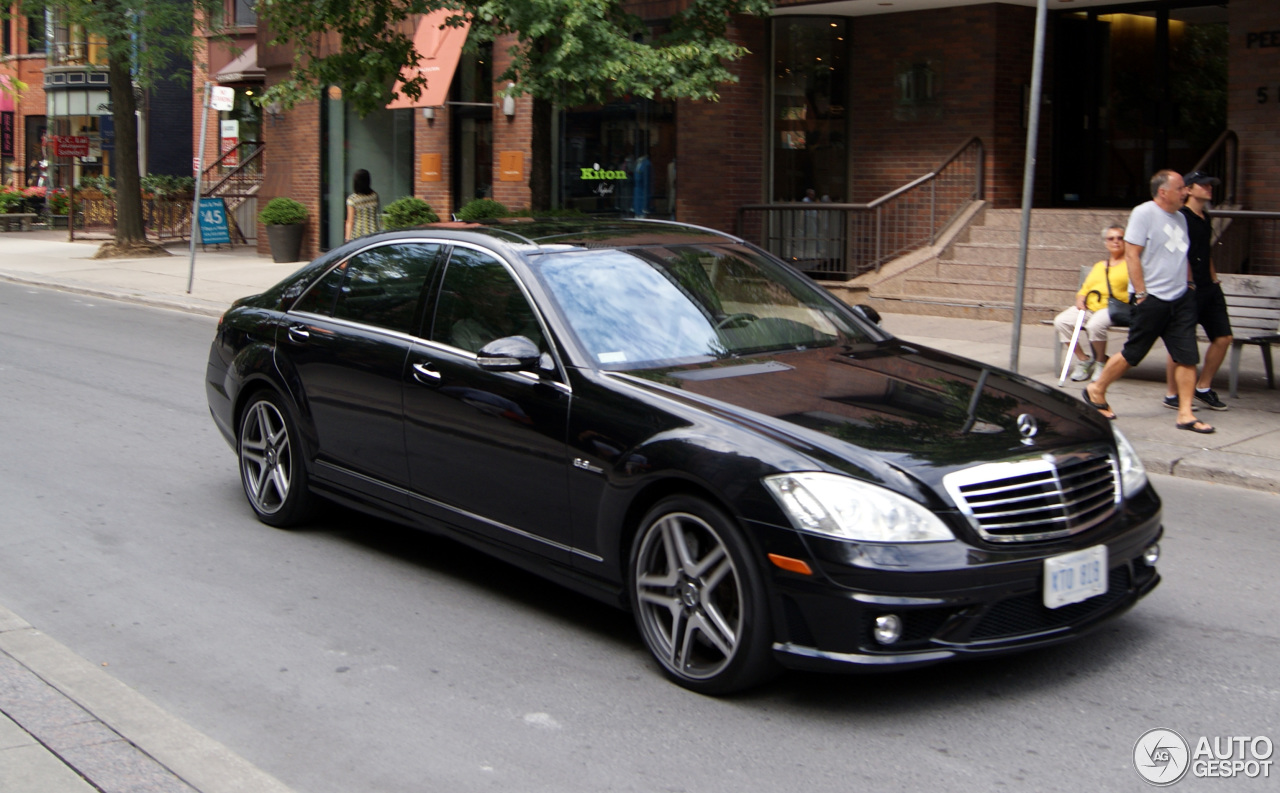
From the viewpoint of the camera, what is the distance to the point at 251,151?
112 feet

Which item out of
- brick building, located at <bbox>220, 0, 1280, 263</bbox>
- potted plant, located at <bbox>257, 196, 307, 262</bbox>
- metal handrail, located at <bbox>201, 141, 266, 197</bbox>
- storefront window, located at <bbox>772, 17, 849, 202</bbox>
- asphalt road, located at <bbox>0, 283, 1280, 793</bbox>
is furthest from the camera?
metal handrail, located at <bbox>201, 141, 266, 197</bbox>

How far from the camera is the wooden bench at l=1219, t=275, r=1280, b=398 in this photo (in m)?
10.5

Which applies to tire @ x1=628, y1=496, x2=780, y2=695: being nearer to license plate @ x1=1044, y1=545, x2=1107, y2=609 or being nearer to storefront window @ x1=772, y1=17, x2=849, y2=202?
license plate @ x1=1044, y1=545, x2=1107, y2=609

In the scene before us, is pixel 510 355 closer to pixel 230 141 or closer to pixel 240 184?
pixel 240 184

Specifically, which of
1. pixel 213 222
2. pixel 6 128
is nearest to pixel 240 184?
pixel 213 222

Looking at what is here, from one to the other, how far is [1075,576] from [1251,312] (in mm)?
7295

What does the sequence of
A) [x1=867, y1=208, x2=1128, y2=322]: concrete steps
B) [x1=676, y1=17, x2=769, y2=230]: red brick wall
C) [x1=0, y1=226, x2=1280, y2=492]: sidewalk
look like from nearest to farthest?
[x1=0, y1=226, x2=1280, y2=492]: sidewalk < [x1=867, y1=208, x2=1128, y2=322]: concrete steps < [x1=676, y1=17, x2=769, y2=230]: red brick wall

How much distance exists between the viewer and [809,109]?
19.2 metres

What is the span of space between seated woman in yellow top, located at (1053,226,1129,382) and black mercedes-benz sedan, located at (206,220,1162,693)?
17.9ft

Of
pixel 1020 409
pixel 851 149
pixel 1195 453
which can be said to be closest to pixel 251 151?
pixel 851 149

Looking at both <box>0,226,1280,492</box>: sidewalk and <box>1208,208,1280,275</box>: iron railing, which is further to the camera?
<box>1208,208,1280,275</box>: iron railing

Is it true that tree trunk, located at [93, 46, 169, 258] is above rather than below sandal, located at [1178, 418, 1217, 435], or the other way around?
above

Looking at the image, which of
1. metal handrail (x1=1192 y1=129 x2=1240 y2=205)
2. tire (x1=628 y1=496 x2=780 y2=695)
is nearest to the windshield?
tire (x1=628 y1=496 x2=780 y2=695)

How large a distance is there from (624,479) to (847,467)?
0.86 m
